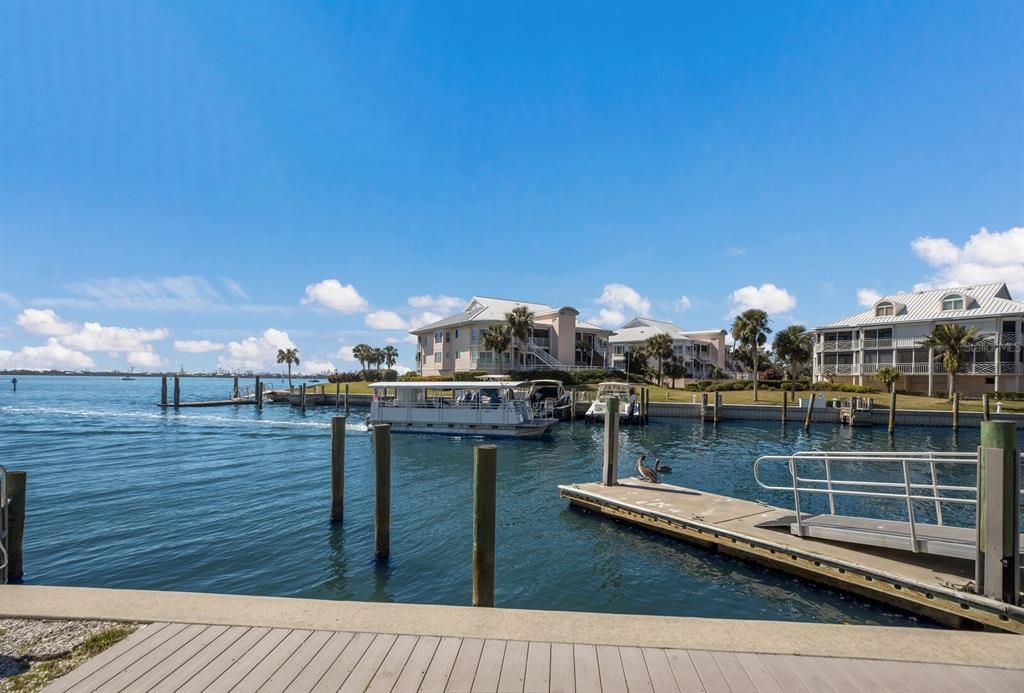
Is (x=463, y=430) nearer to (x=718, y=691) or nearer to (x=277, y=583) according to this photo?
(x=277, y=583)

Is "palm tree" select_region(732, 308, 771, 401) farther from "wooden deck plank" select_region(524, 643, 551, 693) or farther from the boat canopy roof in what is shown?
"wooden deck plank" select_region(524, 643, 551, 693)

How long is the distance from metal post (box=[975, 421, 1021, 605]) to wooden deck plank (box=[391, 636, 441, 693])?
7339mm

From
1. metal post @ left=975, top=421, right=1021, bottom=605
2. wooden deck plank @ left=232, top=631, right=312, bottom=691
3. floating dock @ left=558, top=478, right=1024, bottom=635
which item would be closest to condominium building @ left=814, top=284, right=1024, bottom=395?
floating dock @ left=558, top=478, right=1024, bottom=635

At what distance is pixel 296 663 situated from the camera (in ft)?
15.1

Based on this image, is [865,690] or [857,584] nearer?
[865,690]

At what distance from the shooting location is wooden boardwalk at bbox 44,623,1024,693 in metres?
4.25

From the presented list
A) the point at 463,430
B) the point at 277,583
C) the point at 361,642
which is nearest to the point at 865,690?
the point at 361,642

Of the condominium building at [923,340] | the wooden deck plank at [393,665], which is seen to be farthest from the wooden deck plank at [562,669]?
the condominium building at [923,340]

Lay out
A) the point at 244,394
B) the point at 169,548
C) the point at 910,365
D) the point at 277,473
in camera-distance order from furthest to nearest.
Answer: the point at 244,394
the point at 910,365
the point at 277,473
the point at 169,548

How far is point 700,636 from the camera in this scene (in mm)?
5094

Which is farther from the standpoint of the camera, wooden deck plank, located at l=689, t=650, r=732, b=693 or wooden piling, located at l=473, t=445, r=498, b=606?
wooden piling, located at l=473, t=445, r=498, b=606

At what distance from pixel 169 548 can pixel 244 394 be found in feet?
223

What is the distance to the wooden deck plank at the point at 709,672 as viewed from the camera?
13.9ft

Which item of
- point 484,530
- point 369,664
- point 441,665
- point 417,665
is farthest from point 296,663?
point 484,530
